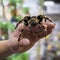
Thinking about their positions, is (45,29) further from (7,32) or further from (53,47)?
(53,47)

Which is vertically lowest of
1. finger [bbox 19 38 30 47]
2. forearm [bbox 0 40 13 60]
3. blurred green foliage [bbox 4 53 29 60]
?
blurred green foliage [bbox 4 53 29 60]

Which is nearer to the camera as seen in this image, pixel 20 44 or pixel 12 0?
pixel 20 44

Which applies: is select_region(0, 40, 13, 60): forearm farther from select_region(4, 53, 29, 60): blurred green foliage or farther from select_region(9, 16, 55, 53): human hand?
A: select_region(4, 53, 29, 60): blurred green foliage

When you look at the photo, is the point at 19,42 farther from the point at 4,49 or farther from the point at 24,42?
the point at 4,49

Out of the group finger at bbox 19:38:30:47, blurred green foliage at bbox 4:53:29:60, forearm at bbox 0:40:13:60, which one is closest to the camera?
finger at bbox 19:38:30:47

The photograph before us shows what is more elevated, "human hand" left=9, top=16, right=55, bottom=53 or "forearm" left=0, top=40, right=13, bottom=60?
"human hand" left=9, top=16, right=55, bottom=53

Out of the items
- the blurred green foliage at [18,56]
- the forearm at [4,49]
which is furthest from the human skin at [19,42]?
the blurred green foliage at [18,56]

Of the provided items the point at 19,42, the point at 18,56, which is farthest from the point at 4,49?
the point at 18,56

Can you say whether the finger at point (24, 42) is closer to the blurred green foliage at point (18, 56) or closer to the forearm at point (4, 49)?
the forearm at point (4, 49)

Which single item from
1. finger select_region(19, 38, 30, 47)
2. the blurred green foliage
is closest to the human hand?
finger select_region(19, 38, 30, 47)

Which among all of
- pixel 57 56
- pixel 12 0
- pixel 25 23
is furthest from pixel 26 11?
pixel 25 23

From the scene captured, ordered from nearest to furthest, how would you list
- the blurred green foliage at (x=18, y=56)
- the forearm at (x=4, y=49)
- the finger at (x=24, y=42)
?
the finger at (x=24, y=42), the forearm at (x=4, y=49), the blurred green foliage at (x=18, y=56)
